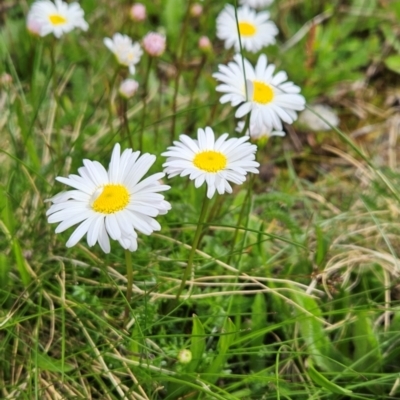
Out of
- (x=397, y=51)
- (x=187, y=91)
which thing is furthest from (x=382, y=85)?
(x=187, y=91)

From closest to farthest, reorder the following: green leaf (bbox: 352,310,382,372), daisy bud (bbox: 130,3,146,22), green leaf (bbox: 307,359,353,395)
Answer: green leaf (bbox: 307,359,353,395) → green leaf (bbox: 352,310,382,372) → daisy bud (bbox: 130,3,146,22)

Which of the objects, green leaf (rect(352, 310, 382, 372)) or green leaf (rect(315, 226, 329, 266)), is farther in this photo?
green leaf (rect(315, 226, 329, 266))

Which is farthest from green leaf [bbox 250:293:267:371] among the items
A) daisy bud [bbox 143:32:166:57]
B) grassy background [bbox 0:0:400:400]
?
daisy bud [bbox 143:32:166:57]

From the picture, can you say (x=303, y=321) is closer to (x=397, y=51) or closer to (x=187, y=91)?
(x=187, y=91)

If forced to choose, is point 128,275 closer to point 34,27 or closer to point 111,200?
point 111,200

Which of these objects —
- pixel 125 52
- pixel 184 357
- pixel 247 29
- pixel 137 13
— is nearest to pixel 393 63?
pixel 247 29

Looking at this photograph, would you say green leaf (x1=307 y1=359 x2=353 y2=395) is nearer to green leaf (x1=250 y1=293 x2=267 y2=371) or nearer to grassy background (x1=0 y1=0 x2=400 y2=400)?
grassy background (x1=0 y1=0 x2=400 y2=400)
